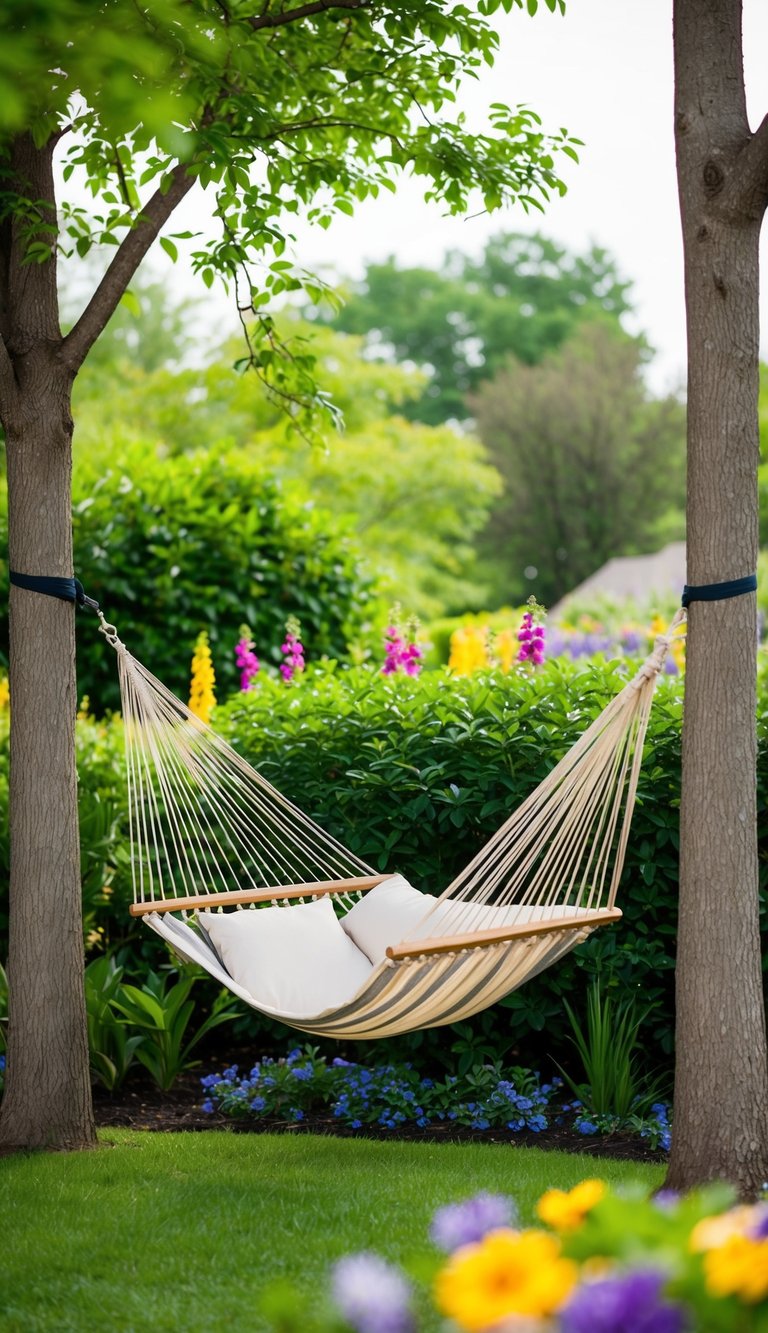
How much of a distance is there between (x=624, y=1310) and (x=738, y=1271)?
13 cm

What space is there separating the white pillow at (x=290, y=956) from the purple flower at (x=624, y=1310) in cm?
205

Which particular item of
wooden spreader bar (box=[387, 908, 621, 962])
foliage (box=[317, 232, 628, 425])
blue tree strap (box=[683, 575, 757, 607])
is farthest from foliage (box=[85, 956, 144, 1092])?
foliage (box=[317, 232, 628, 425])

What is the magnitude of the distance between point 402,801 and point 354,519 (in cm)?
349

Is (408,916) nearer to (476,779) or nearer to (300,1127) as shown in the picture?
(476,779)

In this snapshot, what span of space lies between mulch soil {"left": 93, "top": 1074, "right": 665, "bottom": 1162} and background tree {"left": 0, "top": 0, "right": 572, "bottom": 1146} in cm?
42

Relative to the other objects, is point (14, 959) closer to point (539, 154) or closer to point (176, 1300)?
point (176, 1300)

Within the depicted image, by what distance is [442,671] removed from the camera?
405 cm

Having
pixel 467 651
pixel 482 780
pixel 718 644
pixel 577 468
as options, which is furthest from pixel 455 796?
pixel 577 468

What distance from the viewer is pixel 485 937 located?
100 inches

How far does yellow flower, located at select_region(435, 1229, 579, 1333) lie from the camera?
3.43 feet

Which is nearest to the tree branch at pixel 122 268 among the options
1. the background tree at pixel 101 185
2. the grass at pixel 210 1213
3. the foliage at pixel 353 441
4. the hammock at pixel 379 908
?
the background tree at pixel 101 185

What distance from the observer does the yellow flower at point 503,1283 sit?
3.43 ft

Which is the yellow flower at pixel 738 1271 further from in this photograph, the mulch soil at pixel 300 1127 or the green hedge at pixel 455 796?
the green hedge at pixel 455 796

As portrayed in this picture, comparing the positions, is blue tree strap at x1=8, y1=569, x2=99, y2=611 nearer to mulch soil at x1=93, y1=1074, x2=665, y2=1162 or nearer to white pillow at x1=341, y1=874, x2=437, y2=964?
white pillow at x1=341, y1=874, x2=437, y2=964
